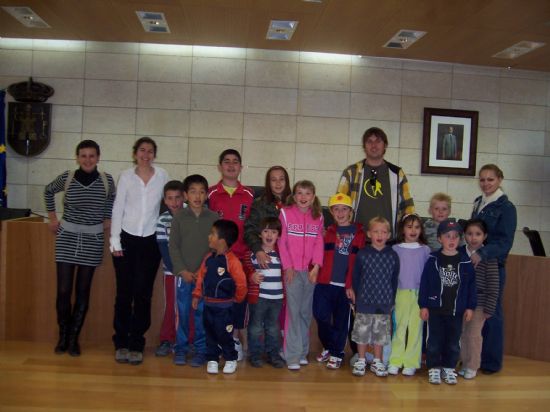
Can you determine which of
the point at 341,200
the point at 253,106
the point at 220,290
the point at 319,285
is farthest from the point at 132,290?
the point at 253,106

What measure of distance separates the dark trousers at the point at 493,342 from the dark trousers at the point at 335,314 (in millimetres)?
1041

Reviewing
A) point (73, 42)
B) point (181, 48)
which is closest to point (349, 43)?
point (181, 48)

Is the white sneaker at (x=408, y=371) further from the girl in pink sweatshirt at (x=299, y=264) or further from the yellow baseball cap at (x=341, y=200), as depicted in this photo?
the yellow baseball cap at (x=341, y=200)

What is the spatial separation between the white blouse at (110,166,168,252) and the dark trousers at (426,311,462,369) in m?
2.00

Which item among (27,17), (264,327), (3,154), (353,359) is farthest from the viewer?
(3,154)

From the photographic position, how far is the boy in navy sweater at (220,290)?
321 centimetres

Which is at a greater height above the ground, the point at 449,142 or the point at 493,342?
the point at 449,142

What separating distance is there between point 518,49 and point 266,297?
426 centimetres

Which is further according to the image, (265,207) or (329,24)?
(329,24)

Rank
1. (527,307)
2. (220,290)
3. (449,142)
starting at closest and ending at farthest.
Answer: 1. (220,290)
2. (527,307)
3. (449,142)

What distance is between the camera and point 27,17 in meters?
5.18

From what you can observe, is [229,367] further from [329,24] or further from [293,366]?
[329,24]

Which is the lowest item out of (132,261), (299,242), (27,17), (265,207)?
(132,261)

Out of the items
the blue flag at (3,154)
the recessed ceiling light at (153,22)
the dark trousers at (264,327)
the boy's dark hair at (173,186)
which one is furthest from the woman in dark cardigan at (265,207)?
the blue flag at (3,154)
